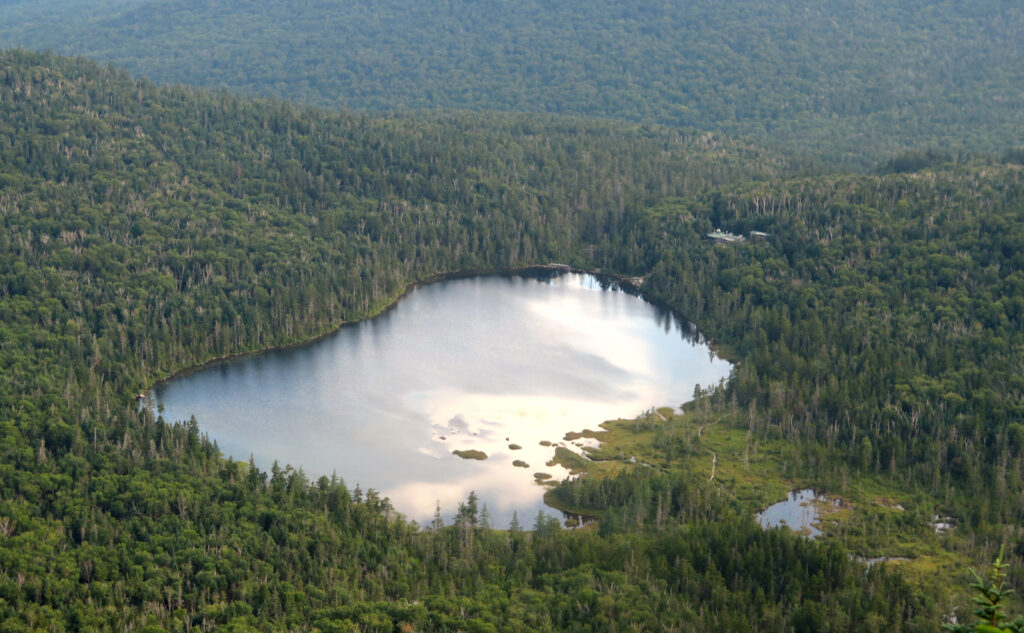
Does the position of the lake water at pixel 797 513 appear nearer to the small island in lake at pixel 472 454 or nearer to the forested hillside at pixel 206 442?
the forested hillside at pixel 206 442

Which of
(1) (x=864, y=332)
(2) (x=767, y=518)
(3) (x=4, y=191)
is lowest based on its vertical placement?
(2) (x=767, y=518)

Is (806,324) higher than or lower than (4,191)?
lower

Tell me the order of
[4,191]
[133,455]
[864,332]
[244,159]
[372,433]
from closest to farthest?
[133,455] → [372,433] → [864,332] → [4,191] → [244,159]

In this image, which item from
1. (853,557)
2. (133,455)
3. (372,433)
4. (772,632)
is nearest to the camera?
(772,632)

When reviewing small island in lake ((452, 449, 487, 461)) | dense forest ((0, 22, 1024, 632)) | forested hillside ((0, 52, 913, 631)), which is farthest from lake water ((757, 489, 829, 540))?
small island in lake ((452, 449, 487, 461))

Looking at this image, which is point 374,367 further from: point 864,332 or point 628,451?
point 864,332

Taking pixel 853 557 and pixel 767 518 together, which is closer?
pixel 853 557

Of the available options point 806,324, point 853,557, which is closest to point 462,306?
point 806,324

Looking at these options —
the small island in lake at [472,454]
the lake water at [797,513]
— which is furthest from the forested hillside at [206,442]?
the small island in lake at [472,454]

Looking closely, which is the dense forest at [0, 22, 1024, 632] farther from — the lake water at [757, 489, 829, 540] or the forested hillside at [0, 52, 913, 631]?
the lake water at [757, 489, 829, 540]
